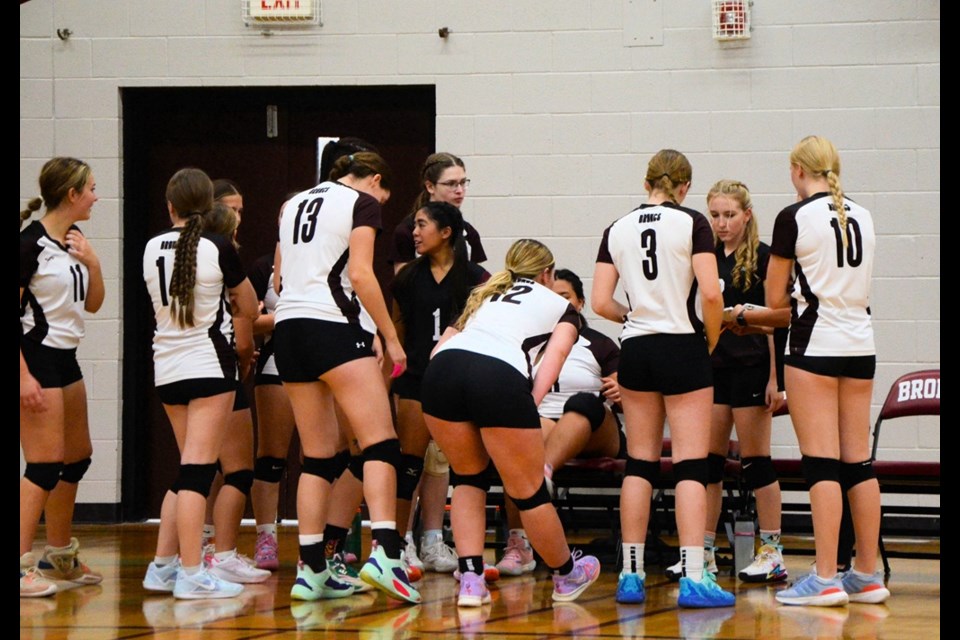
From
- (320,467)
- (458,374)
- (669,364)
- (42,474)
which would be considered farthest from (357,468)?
(669,364)

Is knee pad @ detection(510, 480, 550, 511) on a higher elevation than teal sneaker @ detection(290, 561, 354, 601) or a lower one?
higher

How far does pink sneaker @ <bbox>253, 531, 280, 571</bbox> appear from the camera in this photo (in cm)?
547

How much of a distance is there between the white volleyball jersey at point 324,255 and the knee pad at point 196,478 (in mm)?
652

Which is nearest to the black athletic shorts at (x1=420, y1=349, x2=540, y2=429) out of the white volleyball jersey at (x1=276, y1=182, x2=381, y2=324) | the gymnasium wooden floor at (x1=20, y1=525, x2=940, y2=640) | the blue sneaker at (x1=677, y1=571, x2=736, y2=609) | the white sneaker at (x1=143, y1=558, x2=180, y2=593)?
the white volleyball jersey at (x1=276, y1=182, x2=381, y2=324)

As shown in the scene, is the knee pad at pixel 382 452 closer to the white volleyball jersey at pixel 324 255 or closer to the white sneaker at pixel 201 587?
the white volleyball jersey at pixel 324 255

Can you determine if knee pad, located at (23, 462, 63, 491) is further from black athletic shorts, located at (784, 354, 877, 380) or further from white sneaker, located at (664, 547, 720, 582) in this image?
black athletic shorts, located at (784, 354, 877, 380)

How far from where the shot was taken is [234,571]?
5125 mm

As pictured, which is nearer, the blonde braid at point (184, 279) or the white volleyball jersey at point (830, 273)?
the white volleyball jersey at point (830, 273)

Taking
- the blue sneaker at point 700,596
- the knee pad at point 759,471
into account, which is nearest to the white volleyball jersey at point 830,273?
the knee pad at point 759,471

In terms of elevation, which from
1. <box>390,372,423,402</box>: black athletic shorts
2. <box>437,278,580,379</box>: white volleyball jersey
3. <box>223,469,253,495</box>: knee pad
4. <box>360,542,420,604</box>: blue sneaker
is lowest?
<box>360,542,420,604</box>: blue sneaker

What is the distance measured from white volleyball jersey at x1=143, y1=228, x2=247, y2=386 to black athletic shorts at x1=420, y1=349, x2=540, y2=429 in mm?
954

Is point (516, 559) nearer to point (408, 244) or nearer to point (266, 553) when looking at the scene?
point (266, 553)

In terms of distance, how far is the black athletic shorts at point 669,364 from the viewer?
4473 mm

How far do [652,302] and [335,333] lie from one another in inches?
46.2
